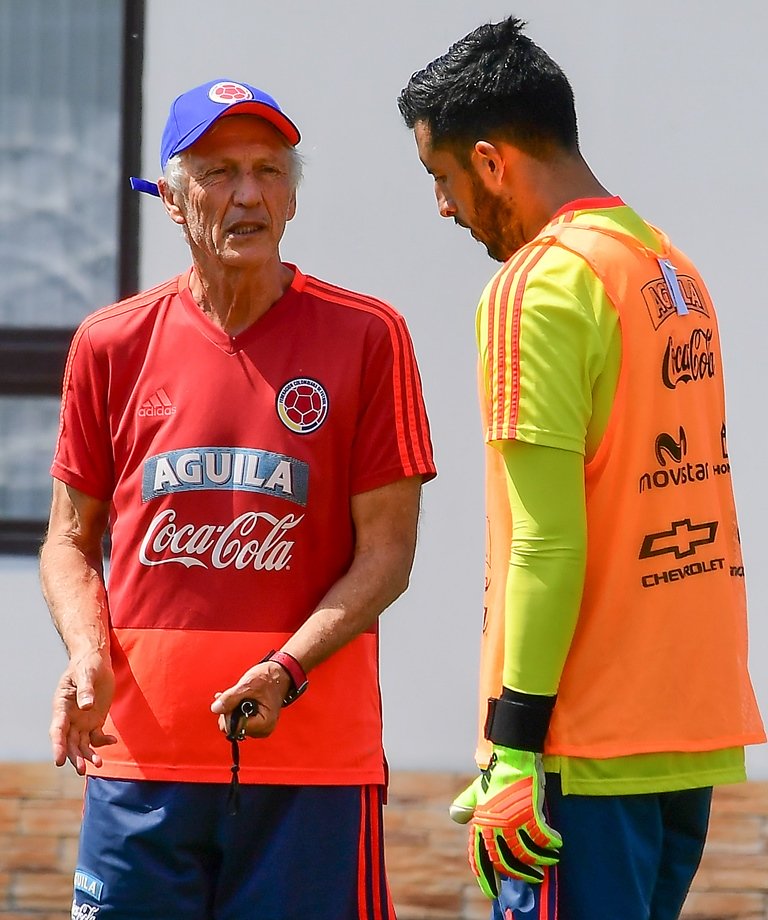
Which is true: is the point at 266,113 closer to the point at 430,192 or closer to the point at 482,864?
the point at 482,864

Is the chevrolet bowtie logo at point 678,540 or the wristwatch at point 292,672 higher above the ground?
the chevrolet bowtie logo at point 678,540

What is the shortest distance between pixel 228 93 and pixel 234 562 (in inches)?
33.2

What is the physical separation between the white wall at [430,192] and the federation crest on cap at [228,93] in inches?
64.2

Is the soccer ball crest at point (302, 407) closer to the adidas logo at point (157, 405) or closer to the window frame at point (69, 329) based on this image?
the adidas logo at point (157, 405)

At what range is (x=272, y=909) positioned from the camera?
272 centimetres

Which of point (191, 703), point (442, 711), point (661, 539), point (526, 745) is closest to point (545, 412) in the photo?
point (661, 539)

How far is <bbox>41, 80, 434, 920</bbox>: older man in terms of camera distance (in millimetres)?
2752

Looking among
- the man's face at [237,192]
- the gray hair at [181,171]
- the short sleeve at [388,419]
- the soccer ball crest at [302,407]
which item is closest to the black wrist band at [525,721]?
the short sleeve at [388,419]

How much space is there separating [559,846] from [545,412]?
653mm

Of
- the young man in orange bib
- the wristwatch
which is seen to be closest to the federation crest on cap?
the young man in orange bib

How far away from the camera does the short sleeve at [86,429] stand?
292 cm

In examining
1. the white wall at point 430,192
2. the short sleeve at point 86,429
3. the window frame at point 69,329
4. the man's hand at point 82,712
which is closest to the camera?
the man's hand at point 82,712

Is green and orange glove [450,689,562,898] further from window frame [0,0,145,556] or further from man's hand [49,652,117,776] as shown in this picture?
window frame [0,0,145,556]

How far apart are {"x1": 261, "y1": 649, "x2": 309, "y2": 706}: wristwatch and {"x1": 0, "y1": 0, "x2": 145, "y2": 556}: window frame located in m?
2.28
